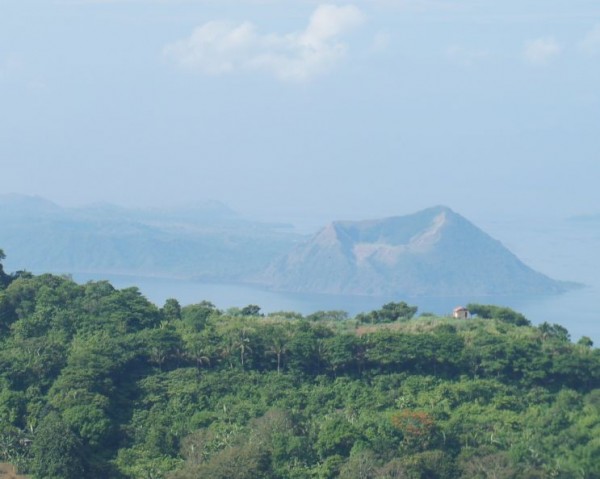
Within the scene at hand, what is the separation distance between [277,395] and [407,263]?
257ft

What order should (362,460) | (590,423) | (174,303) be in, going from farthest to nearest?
(174,303), (590,423), (362,460)

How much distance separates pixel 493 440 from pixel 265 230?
12001cm

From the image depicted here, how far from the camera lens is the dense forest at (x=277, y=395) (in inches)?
1267

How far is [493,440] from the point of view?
109 feet

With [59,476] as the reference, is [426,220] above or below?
above

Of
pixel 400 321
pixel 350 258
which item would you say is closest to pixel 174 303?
pixel 400 321

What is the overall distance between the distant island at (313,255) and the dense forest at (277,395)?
68.5 m

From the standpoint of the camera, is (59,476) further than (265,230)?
No

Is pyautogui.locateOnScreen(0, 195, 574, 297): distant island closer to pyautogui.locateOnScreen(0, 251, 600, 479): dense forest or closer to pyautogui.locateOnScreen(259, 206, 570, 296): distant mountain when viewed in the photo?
pyautogui.locateOnScreen(259, 206, 570, 296): distant mountain

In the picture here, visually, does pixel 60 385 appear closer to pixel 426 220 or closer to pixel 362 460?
pixel 362 460

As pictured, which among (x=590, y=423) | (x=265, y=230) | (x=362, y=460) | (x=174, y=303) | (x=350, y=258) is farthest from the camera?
(x=265, y=230)

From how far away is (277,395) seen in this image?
36.0 m

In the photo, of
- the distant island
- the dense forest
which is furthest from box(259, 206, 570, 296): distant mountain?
the dense forest

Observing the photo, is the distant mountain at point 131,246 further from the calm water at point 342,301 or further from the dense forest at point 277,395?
the dense forest at point 277,395
